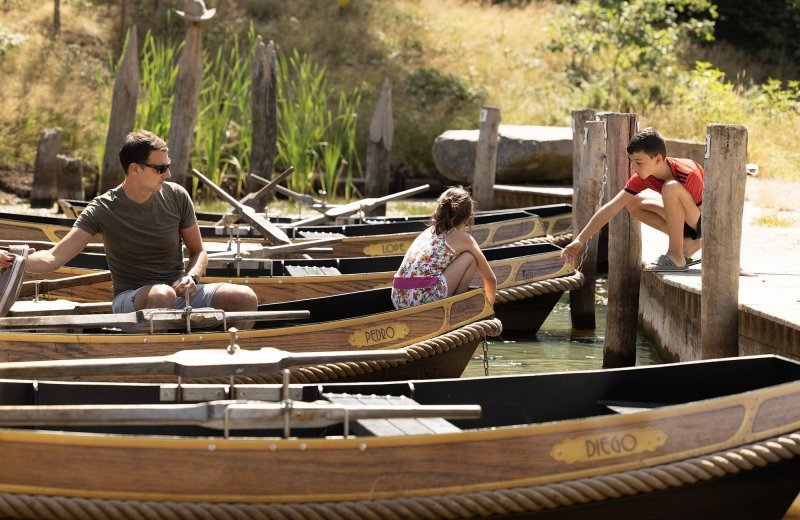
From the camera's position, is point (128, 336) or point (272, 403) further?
point (128, 336)

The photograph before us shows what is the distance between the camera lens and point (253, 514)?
15.8 feet

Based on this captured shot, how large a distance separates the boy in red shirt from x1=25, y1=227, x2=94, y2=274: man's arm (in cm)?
325

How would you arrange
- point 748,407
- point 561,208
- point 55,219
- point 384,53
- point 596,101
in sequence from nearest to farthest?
point 748,407 → point 55,219 → point 561,208 → point 596,101 → point 384,53

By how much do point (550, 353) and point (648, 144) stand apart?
2.37m

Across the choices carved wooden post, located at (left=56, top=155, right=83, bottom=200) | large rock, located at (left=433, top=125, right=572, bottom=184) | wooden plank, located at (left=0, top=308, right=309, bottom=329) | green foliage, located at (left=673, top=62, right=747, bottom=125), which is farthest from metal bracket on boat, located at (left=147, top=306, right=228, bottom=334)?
green foliage, located at (left=673, top=62, right=747, bottom=125)

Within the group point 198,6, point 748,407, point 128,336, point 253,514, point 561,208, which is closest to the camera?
point 253,514

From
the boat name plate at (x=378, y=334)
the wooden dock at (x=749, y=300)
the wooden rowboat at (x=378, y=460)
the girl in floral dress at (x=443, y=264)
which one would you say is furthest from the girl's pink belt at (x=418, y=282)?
the wooden rowboat at (x=378, y=460)

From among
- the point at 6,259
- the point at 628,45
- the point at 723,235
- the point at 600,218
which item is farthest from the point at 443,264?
the point at 628,45

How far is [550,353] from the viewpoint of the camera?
1047 cm

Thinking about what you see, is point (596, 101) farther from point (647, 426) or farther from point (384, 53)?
point (647, 426)

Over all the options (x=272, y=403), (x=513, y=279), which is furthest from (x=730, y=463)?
(x=513, y=279)

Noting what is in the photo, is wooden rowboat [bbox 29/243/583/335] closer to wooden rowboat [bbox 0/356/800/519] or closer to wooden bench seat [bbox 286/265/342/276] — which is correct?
wooden bench seat [bbox 286/265/342/276]

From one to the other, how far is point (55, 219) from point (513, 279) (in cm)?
410

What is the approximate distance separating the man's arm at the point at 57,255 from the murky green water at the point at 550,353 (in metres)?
3.31
